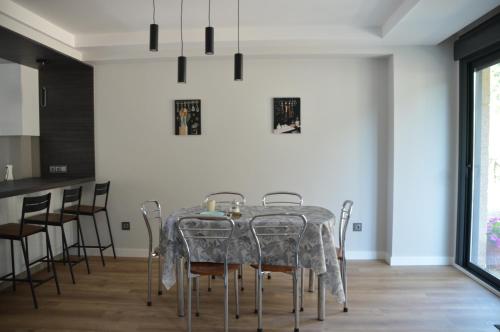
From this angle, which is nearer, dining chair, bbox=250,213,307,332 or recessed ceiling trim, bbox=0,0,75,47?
dining chair, bbox=250,213,307,332

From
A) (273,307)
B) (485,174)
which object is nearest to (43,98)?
(273,307)

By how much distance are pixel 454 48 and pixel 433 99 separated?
59 cm

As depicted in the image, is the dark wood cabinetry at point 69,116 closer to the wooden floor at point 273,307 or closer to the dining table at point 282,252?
the wooden floor at point 273,307

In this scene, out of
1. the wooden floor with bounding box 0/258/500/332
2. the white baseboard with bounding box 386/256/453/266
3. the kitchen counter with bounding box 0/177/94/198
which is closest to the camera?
the wooden floor with bounding box 0/258/500/332

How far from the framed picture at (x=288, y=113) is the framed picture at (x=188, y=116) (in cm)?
94

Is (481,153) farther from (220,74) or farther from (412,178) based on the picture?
(220,74)

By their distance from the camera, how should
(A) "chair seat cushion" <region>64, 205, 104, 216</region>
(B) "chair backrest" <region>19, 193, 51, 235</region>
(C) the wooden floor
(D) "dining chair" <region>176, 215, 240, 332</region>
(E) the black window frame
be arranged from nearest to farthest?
(D) "dining chair" <region>176, 215, 240, 332</region> < (C) the wooden floor < (B) "chair backrest" <region>19, 193, 51, 235</region> < (E) the black window frame < (A) "chair seat cushion" <region>64, 205, 104, 216</region>

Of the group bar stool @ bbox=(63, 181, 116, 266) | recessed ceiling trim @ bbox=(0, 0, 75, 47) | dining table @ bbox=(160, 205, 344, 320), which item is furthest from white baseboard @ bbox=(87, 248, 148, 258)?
recessed ceiling trim @ bbox=(0, 0, 75, 47)

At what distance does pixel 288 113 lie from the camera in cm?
416

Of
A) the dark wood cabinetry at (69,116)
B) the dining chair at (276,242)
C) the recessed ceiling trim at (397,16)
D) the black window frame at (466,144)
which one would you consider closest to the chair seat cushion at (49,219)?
the dark wood cabinetry at (69,116)

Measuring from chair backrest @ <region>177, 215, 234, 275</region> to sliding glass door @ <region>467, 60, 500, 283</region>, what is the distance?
2678mm

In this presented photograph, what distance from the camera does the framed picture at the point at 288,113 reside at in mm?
4160

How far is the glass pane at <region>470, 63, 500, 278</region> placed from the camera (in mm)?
3414

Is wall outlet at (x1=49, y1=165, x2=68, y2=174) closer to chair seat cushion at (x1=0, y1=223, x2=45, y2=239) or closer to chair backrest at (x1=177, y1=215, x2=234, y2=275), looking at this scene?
chair seat cushion at (x1=0, y1=223, x2=45, y2=239)
